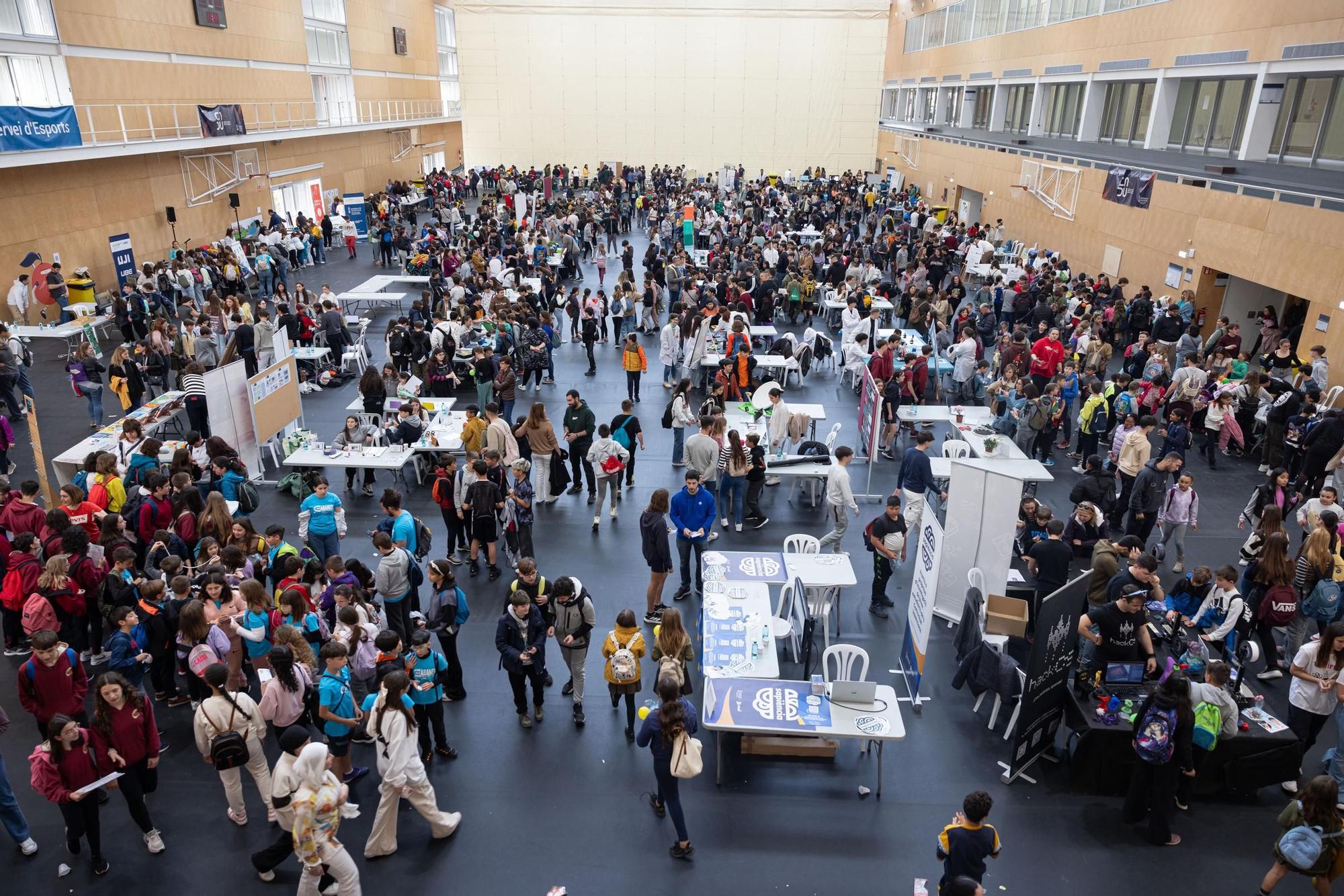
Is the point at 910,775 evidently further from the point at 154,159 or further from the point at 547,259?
the point at 154,159

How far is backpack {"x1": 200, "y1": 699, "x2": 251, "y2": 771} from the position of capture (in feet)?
17.4

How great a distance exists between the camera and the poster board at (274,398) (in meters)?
11.1

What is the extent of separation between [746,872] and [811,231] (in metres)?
23.6

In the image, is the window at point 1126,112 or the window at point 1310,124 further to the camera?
the window at point 1126,112

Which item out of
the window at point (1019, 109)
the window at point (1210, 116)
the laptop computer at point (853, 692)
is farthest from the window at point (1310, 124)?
the laptop computer at point (853, 692)

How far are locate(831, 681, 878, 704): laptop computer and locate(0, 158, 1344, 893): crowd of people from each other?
1.14 m

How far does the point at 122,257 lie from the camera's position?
20078mm

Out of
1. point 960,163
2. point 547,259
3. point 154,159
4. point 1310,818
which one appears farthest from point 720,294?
point 960,163

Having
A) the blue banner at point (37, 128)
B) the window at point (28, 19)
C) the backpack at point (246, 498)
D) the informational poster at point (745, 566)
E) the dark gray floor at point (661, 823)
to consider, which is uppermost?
the window at point (28, 19)

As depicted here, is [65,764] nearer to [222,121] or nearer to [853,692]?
[853,692]

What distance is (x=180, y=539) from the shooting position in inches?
301

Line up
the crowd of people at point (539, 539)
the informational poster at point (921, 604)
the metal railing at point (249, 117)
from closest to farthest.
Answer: the crowd of people at point (539, 539) < the informational poster at point (921, 604) < the metal railing at point (249, 117)

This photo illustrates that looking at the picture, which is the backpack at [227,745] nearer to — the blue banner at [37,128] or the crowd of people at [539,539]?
the crowd of people at [539,539]

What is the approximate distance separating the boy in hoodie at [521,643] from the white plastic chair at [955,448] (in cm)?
643
